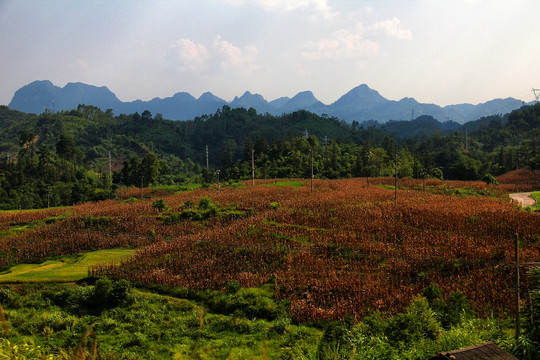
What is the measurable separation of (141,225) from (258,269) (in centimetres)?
1372

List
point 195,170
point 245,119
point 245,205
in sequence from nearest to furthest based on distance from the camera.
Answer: point 245,205, point 195,170, point 245,119

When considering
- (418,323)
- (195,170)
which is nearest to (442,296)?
(418,323)

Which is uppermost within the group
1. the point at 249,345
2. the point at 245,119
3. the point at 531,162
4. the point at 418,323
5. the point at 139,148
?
the point at 245,119

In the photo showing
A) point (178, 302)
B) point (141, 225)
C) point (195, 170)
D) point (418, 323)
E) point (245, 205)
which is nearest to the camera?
point (418, 323)

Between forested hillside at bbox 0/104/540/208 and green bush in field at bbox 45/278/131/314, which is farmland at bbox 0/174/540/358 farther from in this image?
forested hillside at bbox 0/104/540/208

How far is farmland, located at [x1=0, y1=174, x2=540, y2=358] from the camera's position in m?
13.8

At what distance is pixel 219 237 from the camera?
21.7m

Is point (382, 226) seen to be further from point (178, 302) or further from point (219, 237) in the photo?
point (178, 302)

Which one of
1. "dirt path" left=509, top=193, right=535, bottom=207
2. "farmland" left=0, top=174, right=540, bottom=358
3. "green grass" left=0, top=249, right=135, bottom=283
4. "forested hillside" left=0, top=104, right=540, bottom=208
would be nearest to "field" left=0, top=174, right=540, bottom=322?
"farmland" left=0, top=174, right=540, bottom=358

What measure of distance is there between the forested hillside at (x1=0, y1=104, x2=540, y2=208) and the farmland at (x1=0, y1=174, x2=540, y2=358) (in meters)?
17.9

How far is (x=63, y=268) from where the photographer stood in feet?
63.6

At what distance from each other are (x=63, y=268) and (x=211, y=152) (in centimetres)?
11008

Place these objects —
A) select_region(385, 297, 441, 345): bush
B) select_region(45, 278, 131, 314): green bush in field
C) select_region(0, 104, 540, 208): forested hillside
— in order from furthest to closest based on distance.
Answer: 1. select_region(0, 104, 540, 208): forested hillside
2. select_region(45, 278, 131, 314): green bush in field
3. select_region(385, 297, 441, 345): bush

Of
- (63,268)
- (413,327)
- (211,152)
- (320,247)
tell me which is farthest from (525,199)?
(211,152)
